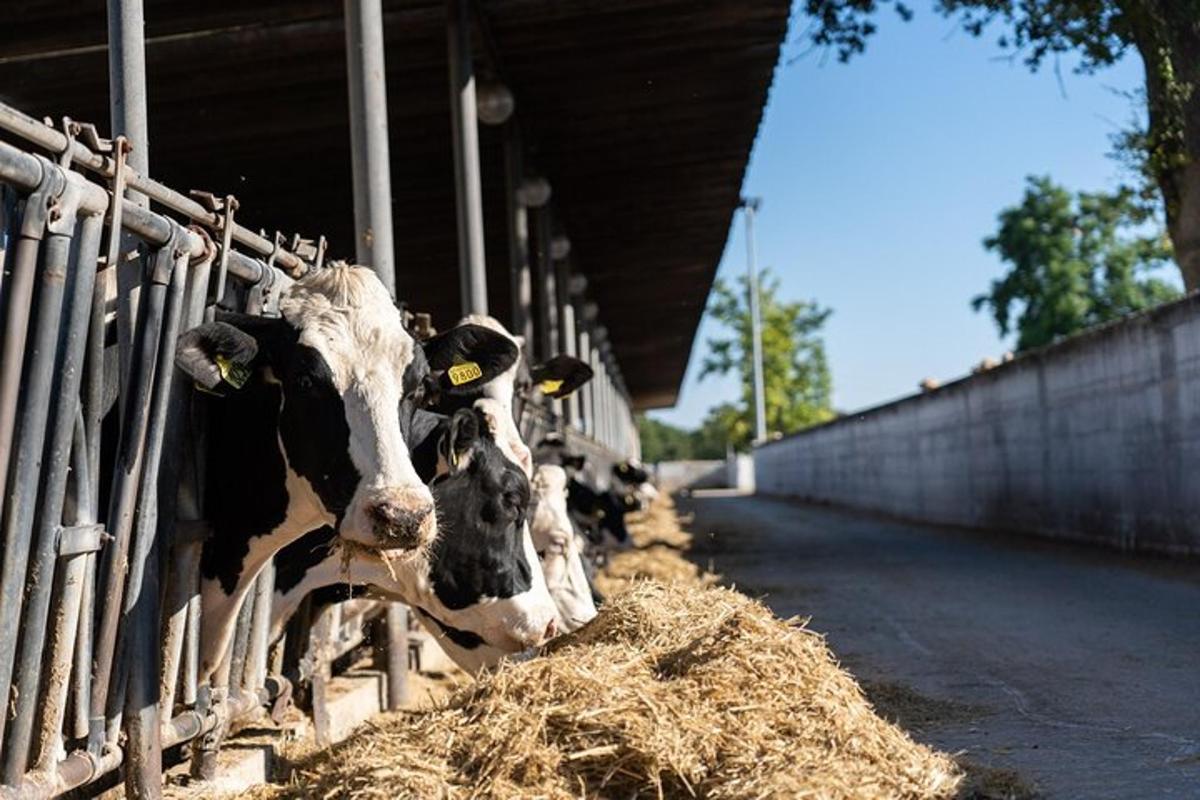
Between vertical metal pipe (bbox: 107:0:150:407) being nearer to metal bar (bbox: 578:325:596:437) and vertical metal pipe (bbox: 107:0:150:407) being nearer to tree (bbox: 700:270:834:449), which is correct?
metal bar (bbox: 578:325:596:437)

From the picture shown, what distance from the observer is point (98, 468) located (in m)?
3.73

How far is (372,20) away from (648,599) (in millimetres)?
4217

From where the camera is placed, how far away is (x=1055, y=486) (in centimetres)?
1694

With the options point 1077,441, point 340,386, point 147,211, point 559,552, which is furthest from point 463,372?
point 1077,441

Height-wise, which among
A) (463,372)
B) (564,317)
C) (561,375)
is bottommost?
(463,372)

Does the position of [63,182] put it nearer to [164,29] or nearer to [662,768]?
[662,768]

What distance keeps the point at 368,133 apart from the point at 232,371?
361 cm

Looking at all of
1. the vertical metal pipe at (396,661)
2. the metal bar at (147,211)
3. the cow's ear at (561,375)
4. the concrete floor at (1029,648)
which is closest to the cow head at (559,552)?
the vertical metal pipe at (396,661)

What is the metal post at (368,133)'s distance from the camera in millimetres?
7340

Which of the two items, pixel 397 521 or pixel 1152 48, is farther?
pixel 1152 48

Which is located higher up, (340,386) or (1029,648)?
(340,386)

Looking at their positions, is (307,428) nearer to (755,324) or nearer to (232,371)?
(232,371)

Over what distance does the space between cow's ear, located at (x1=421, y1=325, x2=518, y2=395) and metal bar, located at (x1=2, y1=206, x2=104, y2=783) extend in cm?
159

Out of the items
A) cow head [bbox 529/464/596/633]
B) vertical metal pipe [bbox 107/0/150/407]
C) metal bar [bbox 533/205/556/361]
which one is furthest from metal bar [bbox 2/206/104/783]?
metal bar [bbox 533/205/556/361]
